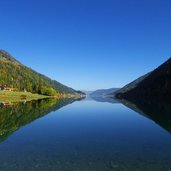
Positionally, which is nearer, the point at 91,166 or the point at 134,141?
the point at 91,166

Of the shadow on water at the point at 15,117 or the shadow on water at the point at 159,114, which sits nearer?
the shadow on water at the point at 15,117

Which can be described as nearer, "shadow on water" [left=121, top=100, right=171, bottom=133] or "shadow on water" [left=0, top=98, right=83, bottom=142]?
"shadow on water" [left=0, top=98, right=83, bottom=142]

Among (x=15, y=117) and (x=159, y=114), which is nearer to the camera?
(x=15, y=117)

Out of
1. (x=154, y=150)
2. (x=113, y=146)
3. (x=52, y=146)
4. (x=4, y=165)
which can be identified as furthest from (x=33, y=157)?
(x=154, y=150)

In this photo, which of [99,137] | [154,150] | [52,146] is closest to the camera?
[154,150]

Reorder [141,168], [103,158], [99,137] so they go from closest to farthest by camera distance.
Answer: [141,168] → [103,158] → [99,137]

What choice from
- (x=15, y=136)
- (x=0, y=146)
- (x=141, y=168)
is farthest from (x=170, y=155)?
(x=15, y=136)

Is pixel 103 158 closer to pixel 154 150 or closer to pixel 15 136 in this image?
pixel 154 150

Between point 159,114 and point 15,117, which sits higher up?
point 159,114

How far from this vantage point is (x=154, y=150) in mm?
27625

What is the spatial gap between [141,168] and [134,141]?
12.3 meters

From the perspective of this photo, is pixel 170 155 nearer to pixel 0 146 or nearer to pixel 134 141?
pixel 134 141

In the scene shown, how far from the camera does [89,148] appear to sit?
2842cm

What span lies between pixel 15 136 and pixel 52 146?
9.20 meters
